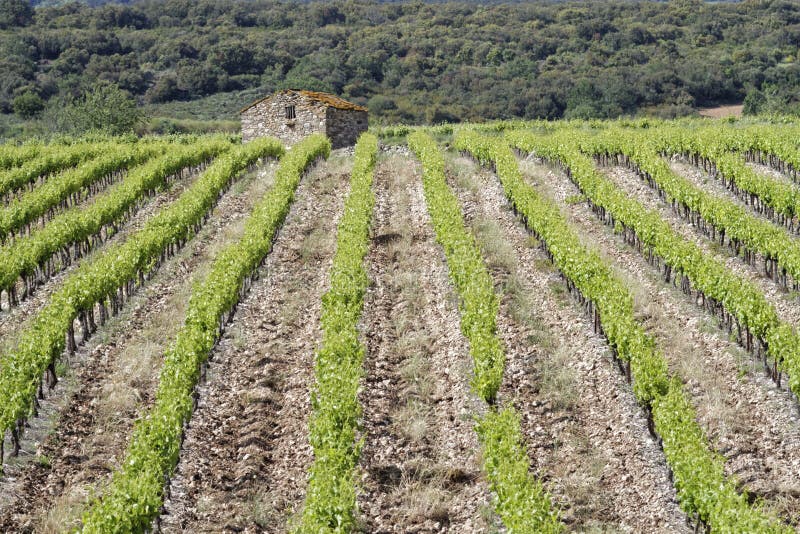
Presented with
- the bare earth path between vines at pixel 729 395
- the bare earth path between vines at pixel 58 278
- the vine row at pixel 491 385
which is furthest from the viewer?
the bare earth path between vines at pixel 58 278

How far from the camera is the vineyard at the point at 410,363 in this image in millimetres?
14570

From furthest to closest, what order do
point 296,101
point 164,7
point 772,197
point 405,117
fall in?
point 164,7
point 405,117
point 296,101
point 772,197

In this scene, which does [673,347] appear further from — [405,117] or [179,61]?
[179,61]

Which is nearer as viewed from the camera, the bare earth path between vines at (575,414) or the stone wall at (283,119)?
the bare earth path between vines at (575,414)

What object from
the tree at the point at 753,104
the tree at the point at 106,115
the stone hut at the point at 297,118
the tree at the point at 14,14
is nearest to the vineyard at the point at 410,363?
the stone hut at the point at 297,118

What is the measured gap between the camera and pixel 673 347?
19.6m

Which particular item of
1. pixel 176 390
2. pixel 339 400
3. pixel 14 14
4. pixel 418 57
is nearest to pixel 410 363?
pixel 339 400

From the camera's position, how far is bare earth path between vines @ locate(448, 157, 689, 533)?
48.1 ft

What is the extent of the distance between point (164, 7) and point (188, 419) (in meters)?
138

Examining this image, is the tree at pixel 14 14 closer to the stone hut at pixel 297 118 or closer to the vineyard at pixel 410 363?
the stone hut at pixel 297 118

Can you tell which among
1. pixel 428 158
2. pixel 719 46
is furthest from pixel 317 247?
pixel 719 46

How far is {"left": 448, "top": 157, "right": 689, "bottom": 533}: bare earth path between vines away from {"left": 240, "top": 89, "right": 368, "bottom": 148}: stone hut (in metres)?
27.6

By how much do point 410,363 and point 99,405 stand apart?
278 inches

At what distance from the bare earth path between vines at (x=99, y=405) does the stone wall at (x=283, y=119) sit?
2570cm
